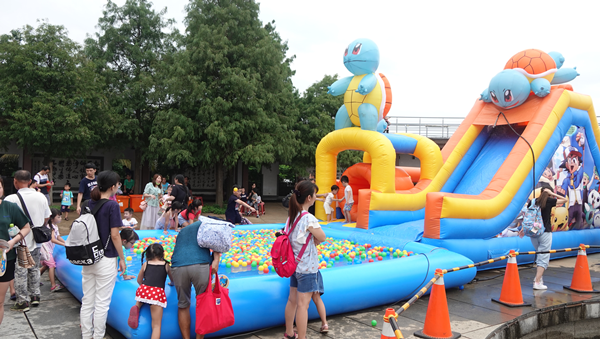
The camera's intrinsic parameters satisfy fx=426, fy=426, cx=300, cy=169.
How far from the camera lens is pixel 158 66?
55.2 feet

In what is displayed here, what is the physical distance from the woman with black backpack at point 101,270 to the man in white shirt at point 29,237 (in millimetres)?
1231

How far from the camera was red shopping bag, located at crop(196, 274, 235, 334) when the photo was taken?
357 cm

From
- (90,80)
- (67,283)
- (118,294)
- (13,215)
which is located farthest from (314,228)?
(90,80)

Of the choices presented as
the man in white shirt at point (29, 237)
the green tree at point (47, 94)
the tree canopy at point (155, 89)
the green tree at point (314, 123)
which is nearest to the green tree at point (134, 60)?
the tree canopy at point (155, 89)

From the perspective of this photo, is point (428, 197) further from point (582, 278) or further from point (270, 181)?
point (270, 181)

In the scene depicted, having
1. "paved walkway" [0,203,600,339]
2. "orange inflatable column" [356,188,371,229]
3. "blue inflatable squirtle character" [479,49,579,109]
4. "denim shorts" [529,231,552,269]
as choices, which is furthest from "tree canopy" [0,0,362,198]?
"denim shorts" [529,231,552,269]

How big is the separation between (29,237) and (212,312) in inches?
88.9

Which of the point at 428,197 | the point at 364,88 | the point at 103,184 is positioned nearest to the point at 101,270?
the point at 103,184

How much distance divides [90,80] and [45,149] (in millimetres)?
2789

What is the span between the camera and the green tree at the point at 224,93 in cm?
1469

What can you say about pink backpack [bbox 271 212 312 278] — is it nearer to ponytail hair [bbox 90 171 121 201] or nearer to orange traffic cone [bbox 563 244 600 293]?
ponytail hair [bbox 90 171 121 201]

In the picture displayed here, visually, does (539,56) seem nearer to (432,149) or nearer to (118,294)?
(432,149)

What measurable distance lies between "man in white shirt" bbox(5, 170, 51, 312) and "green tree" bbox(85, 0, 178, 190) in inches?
466

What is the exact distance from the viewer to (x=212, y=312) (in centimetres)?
357
